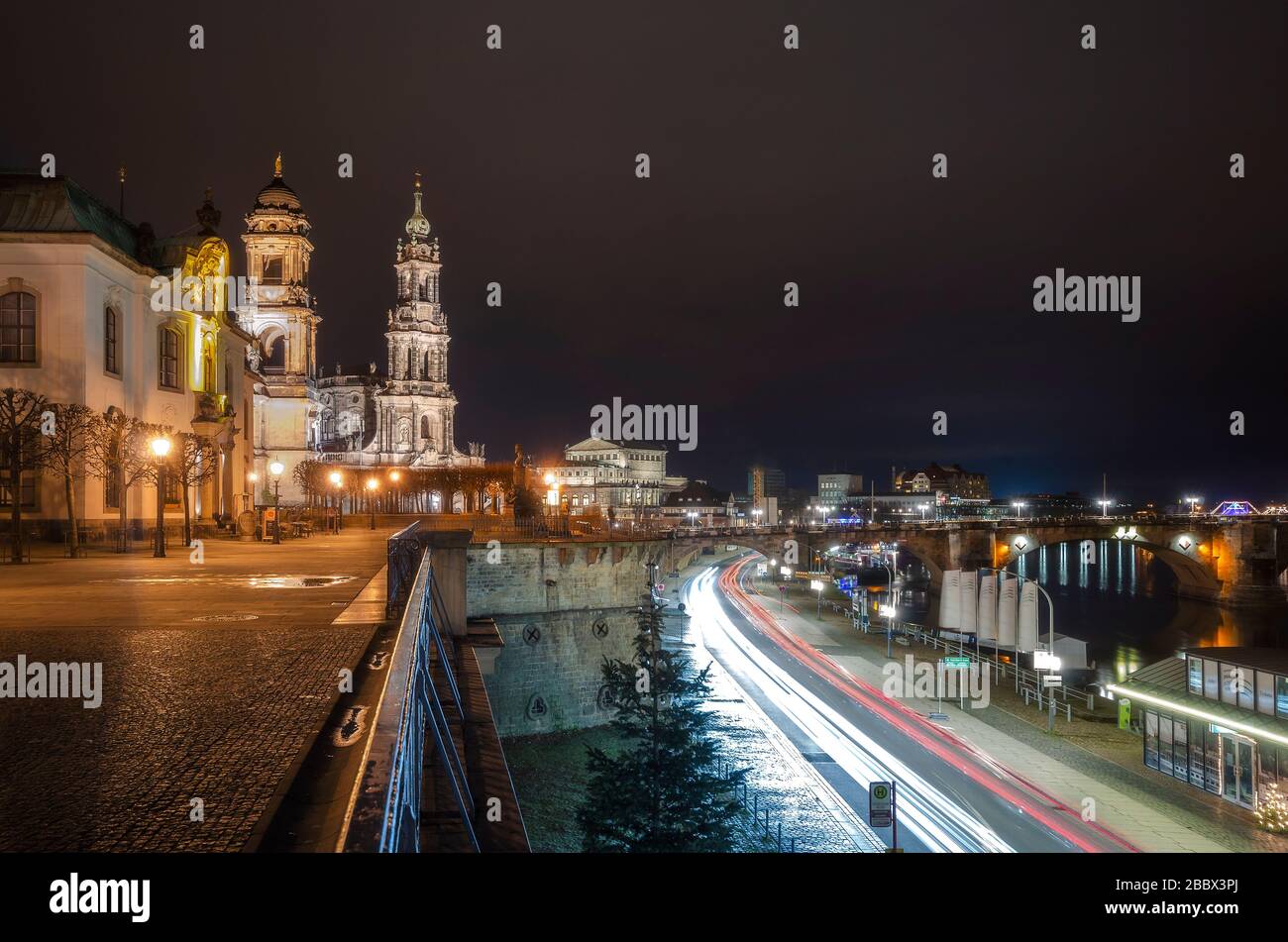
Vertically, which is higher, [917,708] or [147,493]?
[147,493]

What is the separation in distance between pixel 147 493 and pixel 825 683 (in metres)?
27.2

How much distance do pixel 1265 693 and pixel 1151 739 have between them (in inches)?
165

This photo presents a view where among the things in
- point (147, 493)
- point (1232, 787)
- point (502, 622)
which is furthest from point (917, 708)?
point (147, 493)

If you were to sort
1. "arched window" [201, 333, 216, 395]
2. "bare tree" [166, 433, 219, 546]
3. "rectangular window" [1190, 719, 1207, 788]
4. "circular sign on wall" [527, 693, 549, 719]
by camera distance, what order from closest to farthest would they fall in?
"rectangular window" [1190, 719, 1207, 788], "bare tree" [166, 433, 219, 546], "circular sign on wall" [527, 693, 549, 719], "arched window" [201, 333, 216, 395]

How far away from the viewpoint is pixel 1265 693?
76.9ft

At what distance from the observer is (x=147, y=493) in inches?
1178

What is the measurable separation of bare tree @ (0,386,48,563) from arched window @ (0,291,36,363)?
1.51 meters

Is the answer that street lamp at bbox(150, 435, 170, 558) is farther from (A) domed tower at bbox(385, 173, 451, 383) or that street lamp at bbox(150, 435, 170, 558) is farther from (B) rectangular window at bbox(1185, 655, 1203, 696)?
(A) domed tower at bbox(385, 173, 451, 383)

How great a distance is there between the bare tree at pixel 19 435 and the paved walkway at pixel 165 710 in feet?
31.3

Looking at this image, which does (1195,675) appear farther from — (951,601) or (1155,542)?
(1155,542)

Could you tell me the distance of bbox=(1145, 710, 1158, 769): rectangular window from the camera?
26453 millimetres

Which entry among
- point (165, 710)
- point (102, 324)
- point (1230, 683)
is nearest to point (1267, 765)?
point (1230, 683)

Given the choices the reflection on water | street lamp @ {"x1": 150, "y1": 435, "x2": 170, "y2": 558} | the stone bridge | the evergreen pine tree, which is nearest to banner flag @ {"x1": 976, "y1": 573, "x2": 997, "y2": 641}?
the reflection on water
